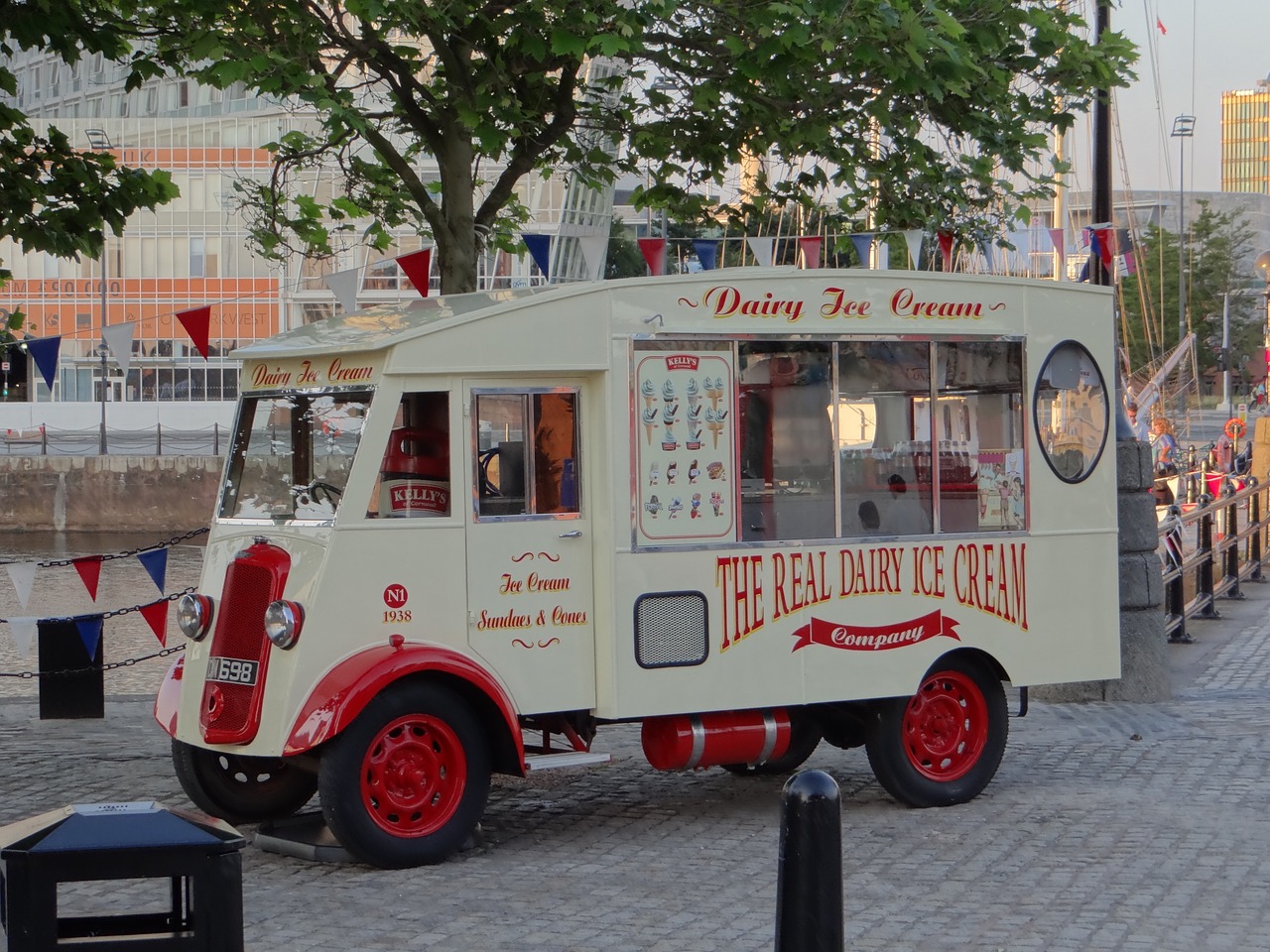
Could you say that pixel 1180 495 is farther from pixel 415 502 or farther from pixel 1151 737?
pixel 415 502

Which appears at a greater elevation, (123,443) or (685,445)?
(123,443)

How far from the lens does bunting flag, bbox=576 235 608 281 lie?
503 inches

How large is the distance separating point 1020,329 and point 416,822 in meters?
4.23

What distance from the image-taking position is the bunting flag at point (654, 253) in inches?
473

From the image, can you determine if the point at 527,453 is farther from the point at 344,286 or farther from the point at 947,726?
the point at 344,286

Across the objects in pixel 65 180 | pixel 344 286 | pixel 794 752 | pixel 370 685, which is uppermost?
pixel 65 180

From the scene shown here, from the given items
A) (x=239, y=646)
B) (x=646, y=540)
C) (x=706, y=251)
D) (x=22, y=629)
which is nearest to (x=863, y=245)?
(x=706, y=251)

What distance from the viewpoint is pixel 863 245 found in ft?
44.0

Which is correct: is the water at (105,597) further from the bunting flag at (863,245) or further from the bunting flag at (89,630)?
the bunting flag at (863,245)

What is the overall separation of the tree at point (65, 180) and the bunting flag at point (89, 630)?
2058mm

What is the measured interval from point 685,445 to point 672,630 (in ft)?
2.96

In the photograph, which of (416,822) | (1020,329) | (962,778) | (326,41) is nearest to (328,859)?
(416,822)

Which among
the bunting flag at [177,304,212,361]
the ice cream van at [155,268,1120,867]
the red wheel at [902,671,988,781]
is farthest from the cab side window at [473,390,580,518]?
the bunting flag at [177,304,212,361]

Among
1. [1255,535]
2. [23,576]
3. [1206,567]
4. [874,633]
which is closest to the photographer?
[874,633]
